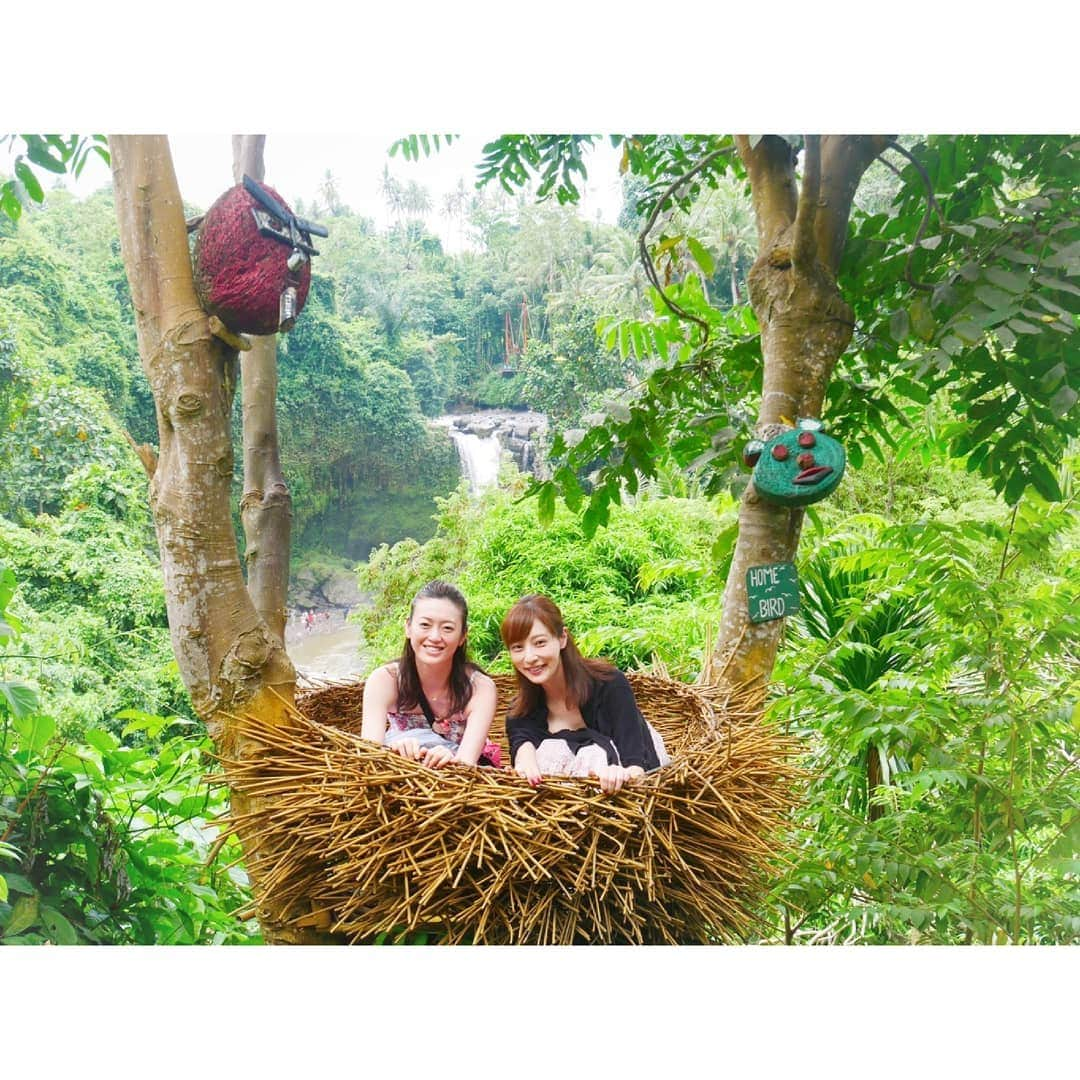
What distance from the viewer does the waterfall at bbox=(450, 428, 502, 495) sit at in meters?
2.47

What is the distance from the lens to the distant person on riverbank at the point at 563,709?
4.17 ft

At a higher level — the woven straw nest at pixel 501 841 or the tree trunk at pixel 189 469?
the tree trunk at pixel 189 469

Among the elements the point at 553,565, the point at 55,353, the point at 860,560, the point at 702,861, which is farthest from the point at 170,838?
the point at 553,565

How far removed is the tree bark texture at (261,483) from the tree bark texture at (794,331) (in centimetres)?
77

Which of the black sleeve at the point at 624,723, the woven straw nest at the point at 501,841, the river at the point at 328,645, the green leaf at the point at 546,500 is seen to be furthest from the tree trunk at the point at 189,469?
the river at the point at 328,645

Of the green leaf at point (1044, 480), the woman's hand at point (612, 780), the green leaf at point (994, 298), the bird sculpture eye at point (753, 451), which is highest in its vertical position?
the green leaf at point (994, 298)

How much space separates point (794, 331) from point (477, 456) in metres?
1.22

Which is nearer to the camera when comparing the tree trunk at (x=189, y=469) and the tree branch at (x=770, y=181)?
the tree trunk at (x=189, y=469)

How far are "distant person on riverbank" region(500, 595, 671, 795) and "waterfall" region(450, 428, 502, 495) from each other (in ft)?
3.94

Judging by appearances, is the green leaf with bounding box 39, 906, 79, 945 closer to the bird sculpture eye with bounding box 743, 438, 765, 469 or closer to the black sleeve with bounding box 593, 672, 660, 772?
the black sleeve with bounding box 593, 672, 660, 772

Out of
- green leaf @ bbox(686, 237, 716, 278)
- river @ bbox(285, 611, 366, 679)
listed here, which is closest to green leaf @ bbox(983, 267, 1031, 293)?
green leaf @ bbox(686, 237, 716, 278)

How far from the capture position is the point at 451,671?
137cm

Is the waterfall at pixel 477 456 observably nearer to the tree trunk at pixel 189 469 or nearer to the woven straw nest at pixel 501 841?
the tree trunk at pixel 189 469

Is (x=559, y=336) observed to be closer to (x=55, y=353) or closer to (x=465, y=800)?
(x=55, y=353)
